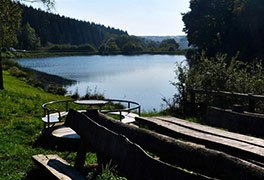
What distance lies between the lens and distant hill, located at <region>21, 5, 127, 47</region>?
140125 mm

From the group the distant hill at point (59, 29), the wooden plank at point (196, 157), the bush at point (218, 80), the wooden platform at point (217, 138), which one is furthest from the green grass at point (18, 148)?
the distant hill at point (59, 29)

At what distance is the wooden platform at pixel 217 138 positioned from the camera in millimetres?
4398

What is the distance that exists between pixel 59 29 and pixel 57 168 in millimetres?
162304

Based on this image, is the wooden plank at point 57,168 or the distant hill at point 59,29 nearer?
the wooden plank at point 57,168

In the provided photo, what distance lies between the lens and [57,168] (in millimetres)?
5664

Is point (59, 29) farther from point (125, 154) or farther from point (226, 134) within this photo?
point (125, 154)

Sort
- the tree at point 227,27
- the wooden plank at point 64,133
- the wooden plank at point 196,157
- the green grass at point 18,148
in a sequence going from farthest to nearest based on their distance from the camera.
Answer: the tree at point 227,27 < the wooden plank at point 64,133 < the green grass at point 18,148 < the wooden plank at point 196,157

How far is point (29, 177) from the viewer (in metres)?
6.13

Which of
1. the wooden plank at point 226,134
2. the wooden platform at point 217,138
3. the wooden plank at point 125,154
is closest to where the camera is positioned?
the wooden plank at point 125,154

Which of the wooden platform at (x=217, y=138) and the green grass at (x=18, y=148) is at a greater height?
the wooden platform at (x=217, y=138)

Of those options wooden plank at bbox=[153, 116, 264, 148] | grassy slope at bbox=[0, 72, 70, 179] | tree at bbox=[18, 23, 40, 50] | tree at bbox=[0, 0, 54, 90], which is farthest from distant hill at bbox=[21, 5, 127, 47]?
wooden plank at bbox=[153, 116, 264, 148]

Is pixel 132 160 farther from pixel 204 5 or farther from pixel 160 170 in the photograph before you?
pixel 204 5

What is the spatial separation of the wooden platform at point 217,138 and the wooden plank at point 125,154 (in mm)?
1182

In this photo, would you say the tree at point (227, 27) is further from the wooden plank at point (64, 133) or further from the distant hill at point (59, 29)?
the distant hill at point (59, 29)
